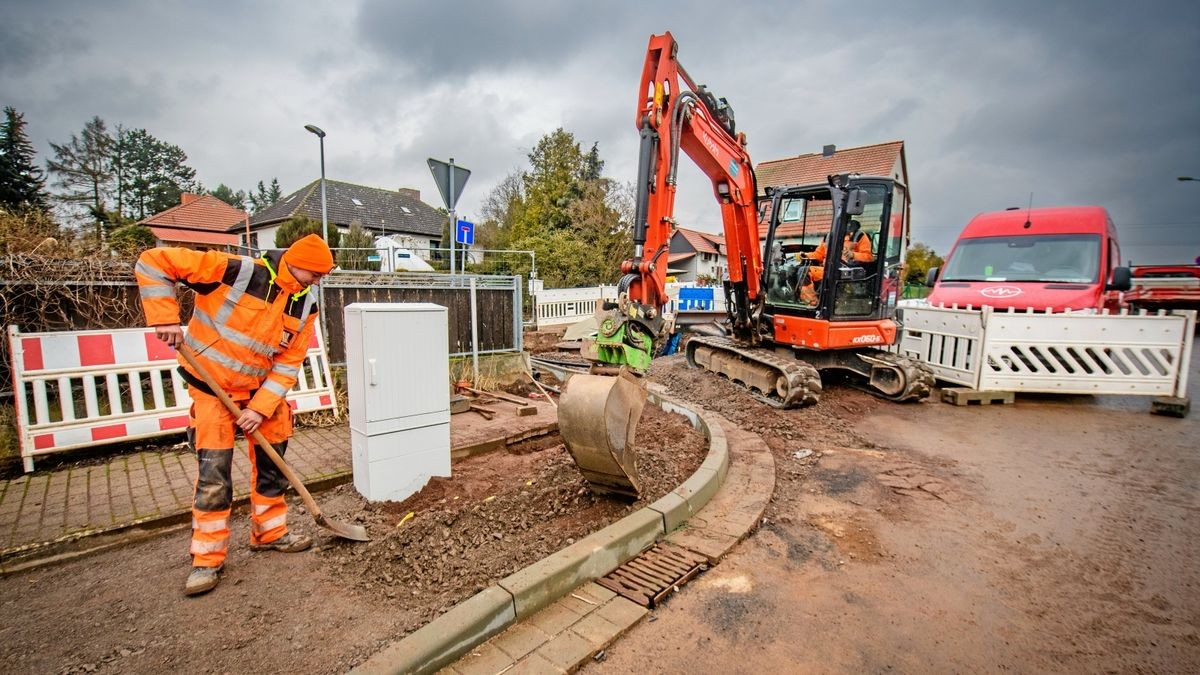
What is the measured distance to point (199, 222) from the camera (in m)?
34.3

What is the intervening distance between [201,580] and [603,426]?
2298 mm

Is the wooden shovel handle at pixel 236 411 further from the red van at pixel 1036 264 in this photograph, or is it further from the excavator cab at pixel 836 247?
the red van at pixel 1036 264

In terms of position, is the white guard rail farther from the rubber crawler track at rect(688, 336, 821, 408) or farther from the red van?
the rubber crawler track at rect(688, 336, 821, 408)

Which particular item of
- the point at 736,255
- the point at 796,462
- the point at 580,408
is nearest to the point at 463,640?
the point at 580,408

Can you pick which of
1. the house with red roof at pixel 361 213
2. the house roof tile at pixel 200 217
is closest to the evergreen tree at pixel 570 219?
the house with red roof at pixel 361 213

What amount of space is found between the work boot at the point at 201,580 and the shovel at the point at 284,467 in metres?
0.53

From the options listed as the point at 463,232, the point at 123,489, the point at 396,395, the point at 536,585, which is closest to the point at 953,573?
the point at 536,585

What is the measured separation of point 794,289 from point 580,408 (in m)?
5.66

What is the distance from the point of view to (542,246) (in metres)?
22.6

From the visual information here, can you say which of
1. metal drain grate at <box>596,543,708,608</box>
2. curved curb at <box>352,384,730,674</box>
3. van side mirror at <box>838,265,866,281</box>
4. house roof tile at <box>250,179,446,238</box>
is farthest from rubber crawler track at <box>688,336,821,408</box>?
house roof tile at <box>250,179,446,238</box>

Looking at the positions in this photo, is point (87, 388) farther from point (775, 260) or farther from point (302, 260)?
point (775, 260)

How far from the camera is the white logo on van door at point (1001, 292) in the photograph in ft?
27.3

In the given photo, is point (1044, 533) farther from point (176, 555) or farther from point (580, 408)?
point (176, 555)

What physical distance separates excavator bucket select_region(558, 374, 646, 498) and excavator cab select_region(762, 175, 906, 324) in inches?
197
